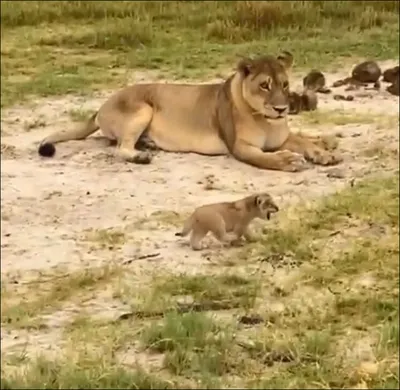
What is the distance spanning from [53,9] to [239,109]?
615 cm

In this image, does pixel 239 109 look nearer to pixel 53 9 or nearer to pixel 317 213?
pixel 317 213

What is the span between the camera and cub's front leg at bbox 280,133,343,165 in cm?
790

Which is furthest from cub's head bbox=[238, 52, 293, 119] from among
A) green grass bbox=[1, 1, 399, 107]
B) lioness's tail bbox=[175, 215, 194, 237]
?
green grass bbox=[1, 1, 399, 107]

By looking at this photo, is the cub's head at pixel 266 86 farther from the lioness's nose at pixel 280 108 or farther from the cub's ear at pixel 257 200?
the cub's ear at pixel 257 200

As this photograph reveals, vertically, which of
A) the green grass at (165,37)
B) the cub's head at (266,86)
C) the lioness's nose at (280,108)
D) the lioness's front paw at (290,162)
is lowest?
the green grass at (165,37)

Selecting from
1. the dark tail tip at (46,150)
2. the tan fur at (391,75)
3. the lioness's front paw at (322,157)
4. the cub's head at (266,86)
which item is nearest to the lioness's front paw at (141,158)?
the dark tail tip at (46,150)

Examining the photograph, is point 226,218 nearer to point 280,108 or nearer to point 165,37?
point 280,108

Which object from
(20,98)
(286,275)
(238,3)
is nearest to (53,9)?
(238,3)

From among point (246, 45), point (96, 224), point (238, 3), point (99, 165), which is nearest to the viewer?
point (96, 224)

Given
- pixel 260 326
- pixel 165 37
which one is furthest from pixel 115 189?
pixel 165 37

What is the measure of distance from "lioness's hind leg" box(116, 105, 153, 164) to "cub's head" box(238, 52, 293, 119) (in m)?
0.69

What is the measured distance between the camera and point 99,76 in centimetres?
1086

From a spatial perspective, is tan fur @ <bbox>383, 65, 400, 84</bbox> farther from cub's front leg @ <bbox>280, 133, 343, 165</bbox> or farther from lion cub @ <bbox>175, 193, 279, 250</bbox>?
lion cub @ <bbox>175, 193, 279, 250</bbox>

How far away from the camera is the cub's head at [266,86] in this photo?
8008 millimetres
